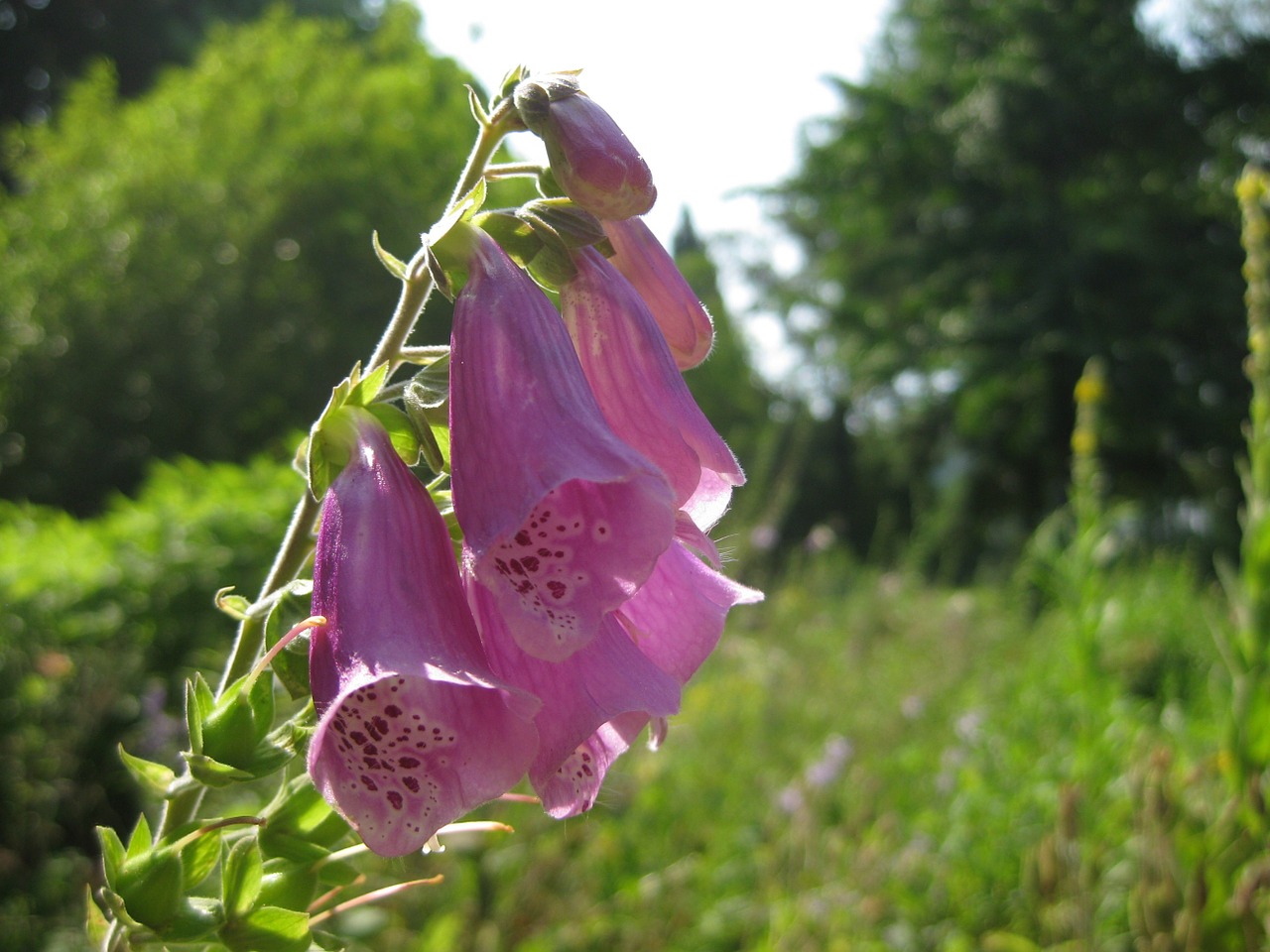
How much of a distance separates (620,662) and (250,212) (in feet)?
26.1

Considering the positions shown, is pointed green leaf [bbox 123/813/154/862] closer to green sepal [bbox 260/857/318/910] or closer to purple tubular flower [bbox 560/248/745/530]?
green sepal [bbox 260/857/318/910]

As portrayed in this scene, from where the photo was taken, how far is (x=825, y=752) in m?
3.09

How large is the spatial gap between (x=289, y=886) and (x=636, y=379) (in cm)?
35

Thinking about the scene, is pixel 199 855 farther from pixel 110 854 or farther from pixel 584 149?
pixel 584 149

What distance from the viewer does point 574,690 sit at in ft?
1.61

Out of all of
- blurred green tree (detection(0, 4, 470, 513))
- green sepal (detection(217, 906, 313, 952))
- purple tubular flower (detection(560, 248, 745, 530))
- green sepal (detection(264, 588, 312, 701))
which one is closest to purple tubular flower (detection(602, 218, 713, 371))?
purple tubular flower (detection(560, 248, 745, 530))

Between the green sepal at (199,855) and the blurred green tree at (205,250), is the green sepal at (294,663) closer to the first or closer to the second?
the green sepal at (199,855)

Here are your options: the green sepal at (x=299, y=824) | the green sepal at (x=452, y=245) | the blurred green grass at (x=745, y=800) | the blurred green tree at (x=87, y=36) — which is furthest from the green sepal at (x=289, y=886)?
the blurred green tree at (x=87, y=36)

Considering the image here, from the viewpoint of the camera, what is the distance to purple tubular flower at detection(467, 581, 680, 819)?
1.59 ft

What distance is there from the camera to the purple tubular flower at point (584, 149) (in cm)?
53

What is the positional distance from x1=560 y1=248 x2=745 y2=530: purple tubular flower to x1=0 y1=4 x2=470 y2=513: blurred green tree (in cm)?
681

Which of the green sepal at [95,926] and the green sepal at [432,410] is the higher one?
the green sepal at [432,410]

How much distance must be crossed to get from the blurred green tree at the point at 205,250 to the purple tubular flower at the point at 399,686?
6.83 meters

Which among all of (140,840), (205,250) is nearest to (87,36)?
(205,250)
